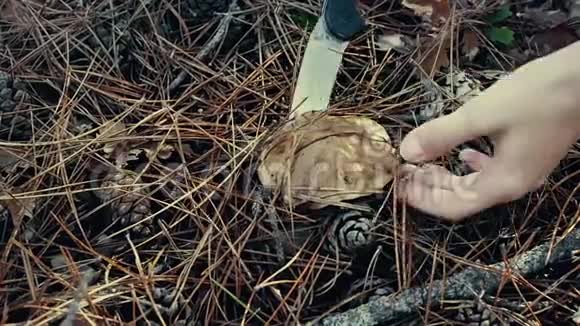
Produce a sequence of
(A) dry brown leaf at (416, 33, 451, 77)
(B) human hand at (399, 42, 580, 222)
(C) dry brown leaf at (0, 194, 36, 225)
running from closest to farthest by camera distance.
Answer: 1. (B) human hand at (399, 42, 580, 222)
2. (C) dry brown leaf at (0, 194, 36, 225)
3. (A) dry brown leaf at (416, 33, 451, 77)

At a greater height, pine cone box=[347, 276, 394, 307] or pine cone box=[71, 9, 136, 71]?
pine cone box=[71, 9, 136, 71]

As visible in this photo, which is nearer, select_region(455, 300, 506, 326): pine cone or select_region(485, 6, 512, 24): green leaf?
select_region(455, 300, 506, 326): pine cone

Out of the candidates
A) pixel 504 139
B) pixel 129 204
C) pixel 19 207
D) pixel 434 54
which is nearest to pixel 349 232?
pixel 504 139

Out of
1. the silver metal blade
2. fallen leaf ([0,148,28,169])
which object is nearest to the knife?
the silver metal blade

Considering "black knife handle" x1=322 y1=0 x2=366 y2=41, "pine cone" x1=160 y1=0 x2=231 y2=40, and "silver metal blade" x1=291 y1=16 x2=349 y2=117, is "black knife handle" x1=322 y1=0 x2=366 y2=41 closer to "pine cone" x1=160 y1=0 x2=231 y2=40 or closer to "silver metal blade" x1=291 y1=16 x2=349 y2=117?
"silver metal blade" x1=291 y1=16 x2=349 y2=117

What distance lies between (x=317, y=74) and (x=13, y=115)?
0.68 meters

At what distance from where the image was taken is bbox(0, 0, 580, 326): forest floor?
4.60 ft

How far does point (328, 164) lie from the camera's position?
1463 mm

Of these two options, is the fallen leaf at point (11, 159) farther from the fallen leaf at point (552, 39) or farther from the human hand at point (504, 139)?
the fallen leaf at point (552, 39)

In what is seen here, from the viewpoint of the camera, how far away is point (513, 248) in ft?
4.82

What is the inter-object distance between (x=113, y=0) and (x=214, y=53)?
316mm

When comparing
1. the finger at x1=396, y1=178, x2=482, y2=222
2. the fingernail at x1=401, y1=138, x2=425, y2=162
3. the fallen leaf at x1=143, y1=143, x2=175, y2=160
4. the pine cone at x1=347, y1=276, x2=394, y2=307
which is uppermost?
the fingernail at x1=401, y1=138, x2=425, y2=162

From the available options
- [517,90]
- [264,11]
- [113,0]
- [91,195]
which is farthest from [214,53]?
[517,90]

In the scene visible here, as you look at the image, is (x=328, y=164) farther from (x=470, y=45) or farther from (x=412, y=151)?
(x=470, y=45)
